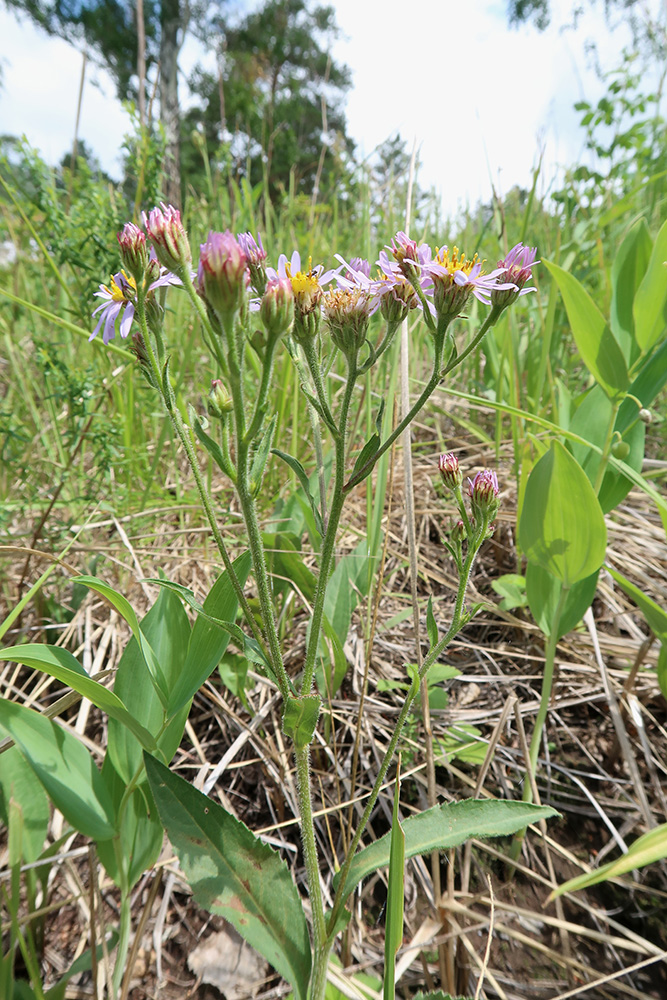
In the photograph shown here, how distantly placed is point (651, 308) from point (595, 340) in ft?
0.49

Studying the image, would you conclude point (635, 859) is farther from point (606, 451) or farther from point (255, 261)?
point (255, 261)

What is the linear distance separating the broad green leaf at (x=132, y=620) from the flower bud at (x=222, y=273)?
39cm

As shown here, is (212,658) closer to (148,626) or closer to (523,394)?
(148,626)

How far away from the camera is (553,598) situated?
1329mm

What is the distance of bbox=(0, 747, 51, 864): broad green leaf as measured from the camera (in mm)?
842

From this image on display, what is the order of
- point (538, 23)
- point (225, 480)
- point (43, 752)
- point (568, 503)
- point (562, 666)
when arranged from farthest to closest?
point (538, 23), point (225, 480), point (562, 666), point (568, 503), point (43, 752)

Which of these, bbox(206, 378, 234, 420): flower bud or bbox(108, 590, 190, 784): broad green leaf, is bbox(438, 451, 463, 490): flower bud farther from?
bbox(108, 590, 190, 784): broad green leaf

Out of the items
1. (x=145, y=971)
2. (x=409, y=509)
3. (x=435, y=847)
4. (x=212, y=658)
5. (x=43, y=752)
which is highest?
(x=409, y=509)

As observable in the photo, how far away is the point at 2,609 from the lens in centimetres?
164

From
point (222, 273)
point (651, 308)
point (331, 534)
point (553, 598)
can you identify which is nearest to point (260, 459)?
point (331, 534)

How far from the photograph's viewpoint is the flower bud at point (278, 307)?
2.25ft

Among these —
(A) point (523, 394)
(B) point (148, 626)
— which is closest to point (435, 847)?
(B) point (148, 626)

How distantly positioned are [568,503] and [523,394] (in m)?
Answer: 1.38

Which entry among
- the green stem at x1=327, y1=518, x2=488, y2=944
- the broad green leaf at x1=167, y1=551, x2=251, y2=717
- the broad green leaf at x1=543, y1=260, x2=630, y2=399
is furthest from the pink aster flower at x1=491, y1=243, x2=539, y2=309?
the broad green leaf at x1=167, y1=551, x2=251, y2=717
